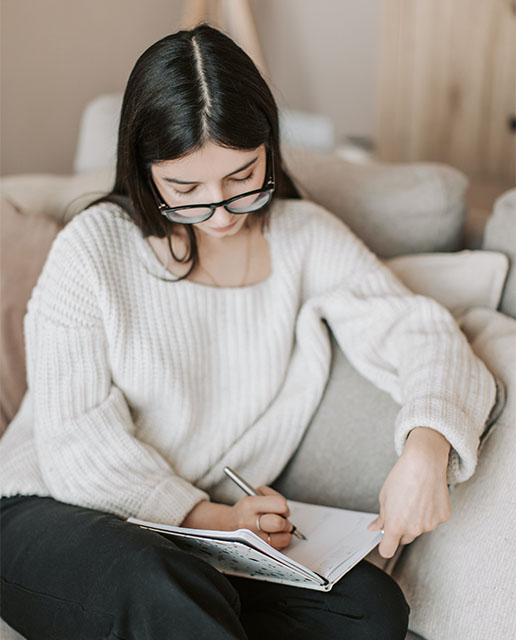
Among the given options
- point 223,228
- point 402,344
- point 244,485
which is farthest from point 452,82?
point 244,485

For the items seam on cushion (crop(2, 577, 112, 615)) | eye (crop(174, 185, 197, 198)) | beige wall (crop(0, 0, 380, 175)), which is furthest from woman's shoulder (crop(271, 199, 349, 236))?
beige wall (crop(0, 0, 380, 175))

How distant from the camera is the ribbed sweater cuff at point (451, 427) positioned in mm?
932

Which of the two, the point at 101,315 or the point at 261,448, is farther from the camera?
the point at 261,448

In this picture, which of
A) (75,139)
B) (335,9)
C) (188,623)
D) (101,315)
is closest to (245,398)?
(101,315)

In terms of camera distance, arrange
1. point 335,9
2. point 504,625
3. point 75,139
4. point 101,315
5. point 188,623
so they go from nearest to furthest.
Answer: point 188,623 < point 504,625 < point 101,315 < point 75,139 < point 335,9

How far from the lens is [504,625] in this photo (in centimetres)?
88

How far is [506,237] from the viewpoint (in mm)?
1262

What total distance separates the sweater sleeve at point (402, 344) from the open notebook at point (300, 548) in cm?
13

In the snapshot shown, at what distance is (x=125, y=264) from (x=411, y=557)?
0.58 meters

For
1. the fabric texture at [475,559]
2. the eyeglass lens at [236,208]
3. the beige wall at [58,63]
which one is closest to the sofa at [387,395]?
the fabric texture at [475,559]

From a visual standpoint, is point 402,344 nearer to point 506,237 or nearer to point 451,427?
point 451,427

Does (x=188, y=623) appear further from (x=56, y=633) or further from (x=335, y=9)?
(x=335, y=9)

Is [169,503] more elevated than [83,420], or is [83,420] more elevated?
[83,420]

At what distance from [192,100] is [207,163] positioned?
0.25ft
